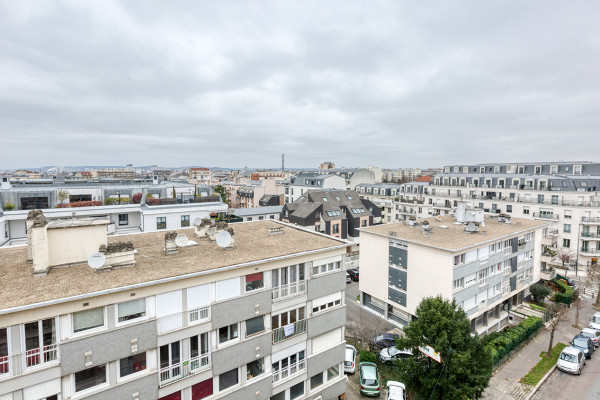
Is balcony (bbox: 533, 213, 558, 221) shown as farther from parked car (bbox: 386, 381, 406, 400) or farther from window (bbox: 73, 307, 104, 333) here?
window (bbox: 73, 307, 104, 333)

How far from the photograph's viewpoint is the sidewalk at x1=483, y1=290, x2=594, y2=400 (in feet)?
70.5

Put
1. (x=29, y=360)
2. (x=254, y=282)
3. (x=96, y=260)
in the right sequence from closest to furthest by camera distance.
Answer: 1. (x=29, y=360)
2. (x=96, y=260)
3. (x=254, y=282)

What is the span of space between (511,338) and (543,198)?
3504cm

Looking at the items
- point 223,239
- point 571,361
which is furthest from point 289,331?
point 571,361

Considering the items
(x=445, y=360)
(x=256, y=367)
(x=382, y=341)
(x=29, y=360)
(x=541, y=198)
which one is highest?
(x=541, y=198)

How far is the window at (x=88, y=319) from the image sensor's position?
1059 centimetres

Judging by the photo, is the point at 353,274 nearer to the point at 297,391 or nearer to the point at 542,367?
the point at 542,367

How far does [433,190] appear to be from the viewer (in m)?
66.3

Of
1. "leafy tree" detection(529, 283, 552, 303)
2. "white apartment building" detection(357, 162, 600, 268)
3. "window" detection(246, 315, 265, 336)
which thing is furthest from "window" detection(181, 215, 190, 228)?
"white apartment building" detection(357, 162, 600, 268)

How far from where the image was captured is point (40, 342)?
10117 millimetres

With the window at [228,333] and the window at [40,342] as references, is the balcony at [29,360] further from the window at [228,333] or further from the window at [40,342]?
the window at [228,333]

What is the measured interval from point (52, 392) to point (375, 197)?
71514 millimetres

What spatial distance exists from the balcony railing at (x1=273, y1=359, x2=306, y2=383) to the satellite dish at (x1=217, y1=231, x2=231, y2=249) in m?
7.02

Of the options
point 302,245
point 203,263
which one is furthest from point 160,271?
point 302,245
